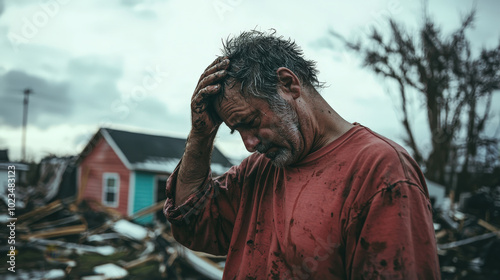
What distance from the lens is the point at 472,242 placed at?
866 centimetres

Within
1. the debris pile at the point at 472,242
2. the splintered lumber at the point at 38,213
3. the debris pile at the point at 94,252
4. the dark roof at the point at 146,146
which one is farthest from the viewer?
the dark roof at the point at 146,146

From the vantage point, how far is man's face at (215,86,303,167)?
4.69 feet

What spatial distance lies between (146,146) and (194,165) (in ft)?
58.5

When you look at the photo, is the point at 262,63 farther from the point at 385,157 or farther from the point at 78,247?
the point at 78,247

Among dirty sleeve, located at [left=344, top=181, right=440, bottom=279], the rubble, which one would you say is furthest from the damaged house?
dirty sleeve, located at [left=344, top=181, right=440, bottom=279]

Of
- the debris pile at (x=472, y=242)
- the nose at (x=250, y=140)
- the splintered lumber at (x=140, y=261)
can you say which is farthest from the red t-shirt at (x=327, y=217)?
the debris pile at (x=472, y=242)

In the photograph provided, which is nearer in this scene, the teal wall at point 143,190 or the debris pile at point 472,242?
the debris pile at point 472,242

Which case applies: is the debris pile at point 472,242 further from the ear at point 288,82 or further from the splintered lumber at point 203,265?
the ear at point 288,82

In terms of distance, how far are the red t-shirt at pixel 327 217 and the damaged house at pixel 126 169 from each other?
13.1m

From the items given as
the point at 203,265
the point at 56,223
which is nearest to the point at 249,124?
the point at 203,265

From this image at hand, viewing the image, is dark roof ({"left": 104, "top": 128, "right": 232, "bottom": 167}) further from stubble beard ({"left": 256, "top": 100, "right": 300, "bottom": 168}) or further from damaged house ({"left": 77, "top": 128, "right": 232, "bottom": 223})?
stubble beard ({"left": 256, "top": 100, "right": 300, "bottom": 168})

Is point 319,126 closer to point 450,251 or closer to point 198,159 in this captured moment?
point 198,159

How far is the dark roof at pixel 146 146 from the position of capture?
17000 mm

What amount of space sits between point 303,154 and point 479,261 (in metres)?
8.57
